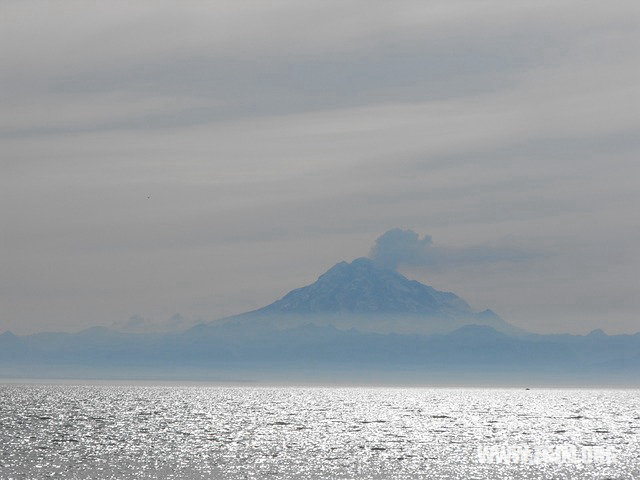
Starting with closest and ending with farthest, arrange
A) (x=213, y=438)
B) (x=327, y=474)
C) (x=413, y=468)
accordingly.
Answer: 1. (x=327, y=474)
2. (x=413, y=468)
3. (x=213, y=438)

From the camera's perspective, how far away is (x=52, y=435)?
19175cm

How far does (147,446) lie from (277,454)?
24.9 meters

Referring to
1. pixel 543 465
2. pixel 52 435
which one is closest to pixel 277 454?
pixel 543 465

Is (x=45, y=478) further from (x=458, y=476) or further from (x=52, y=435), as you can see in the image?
(x=52, y=435)

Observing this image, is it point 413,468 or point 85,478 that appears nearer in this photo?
point 85,478

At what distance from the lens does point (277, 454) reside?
519ft

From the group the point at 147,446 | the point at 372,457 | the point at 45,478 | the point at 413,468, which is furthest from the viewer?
the point at 147,446

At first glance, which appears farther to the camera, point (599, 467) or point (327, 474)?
point (599, 467)

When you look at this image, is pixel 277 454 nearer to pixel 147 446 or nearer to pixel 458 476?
pixel 147 446

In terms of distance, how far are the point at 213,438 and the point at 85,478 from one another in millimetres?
69771

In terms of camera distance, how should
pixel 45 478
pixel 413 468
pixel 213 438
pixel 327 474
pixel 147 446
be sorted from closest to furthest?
1. pixel 45 478
2. pixel 327 474
3. pixel 413 468
4. pixel 147 446
5. pixel 213 438

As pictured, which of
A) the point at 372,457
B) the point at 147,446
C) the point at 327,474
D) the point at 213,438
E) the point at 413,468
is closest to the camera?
the point at 327,474

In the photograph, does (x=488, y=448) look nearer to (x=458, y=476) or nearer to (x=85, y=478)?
(x=458, y=476)

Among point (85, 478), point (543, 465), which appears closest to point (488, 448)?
point (543, 465)
